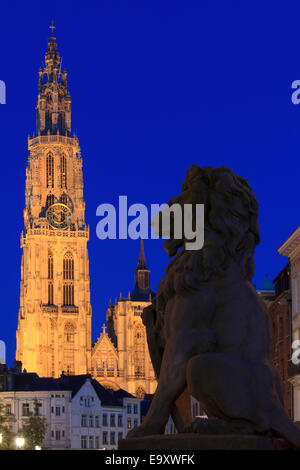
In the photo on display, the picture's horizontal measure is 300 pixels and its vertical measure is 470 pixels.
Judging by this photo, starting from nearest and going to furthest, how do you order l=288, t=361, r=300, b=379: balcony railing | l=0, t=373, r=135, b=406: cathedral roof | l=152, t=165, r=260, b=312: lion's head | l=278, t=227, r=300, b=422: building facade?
l=152, t=165, r=260, b=312: lion's head < l=288, t=361, r=300, b=379: balcony railing < l=278, t=227, r=300, b=422: building facade < l=0, t=373, r=135, b=406: cathedral roof

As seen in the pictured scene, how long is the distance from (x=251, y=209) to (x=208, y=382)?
1.42 metres

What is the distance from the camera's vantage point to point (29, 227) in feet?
424

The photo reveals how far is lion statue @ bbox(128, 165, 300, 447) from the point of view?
8023 millimetres

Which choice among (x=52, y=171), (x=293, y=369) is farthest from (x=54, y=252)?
(x=293, y=369)

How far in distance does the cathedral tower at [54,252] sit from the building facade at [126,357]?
2.99m

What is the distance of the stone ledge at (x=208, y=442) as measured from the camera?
7773mm

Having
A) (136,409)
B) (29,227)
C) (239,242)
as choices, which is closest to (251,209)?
(239,242)

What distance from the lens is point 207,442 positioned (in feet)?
25.8

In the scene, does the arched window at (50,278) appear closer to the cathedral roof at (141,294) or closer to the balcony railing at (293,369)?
the cathedral roof at (141,294)

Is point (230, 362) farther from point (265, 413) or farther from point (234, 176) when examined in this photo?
point (234, 176)

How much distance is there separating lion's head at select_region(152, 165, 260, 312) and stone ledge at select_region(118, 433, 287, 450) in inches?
A: 45.5

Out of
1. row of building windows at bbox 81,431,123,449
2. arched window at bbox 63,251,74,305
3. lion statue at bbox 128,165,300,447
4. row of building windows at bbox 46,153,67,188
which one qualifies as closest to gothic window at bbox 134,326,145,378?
arched window at bbox 63,251,74,305

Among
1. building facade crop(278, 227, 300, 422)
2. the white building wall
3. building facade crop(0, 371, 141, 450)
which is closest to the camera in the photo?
building facade crop(278, 227, 300, 422)

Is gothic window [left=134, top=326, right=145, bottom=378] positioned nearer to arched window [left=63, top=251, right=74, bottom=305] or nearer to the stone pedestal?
arched window [left=63, top=251, right=74, bottom=305]
